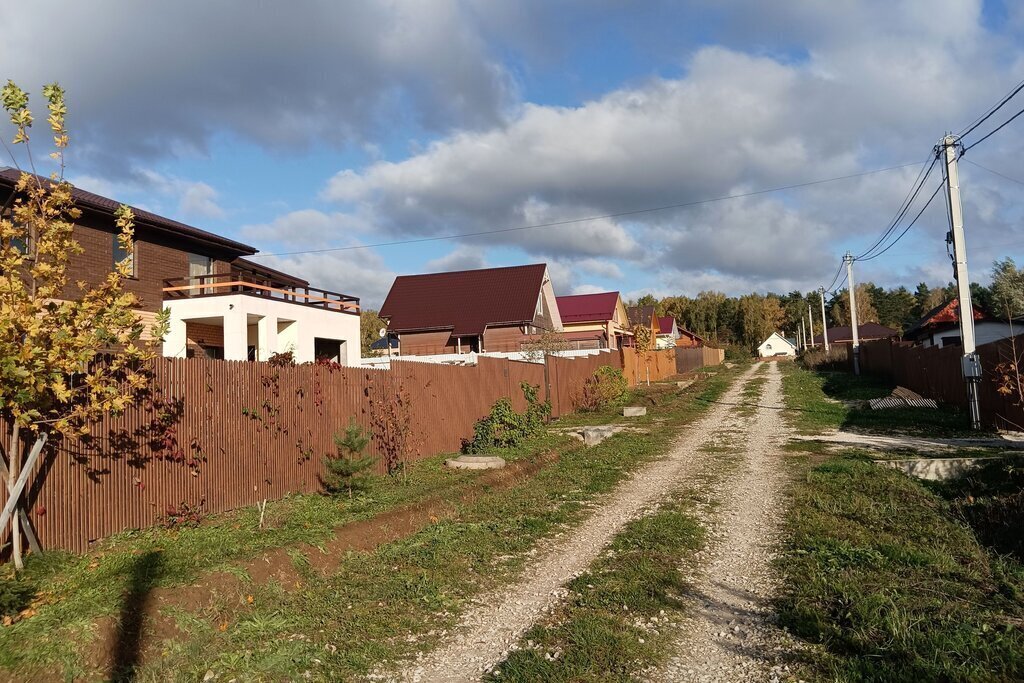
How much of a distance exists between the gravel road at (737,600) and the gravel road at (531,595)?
1048 millimetres

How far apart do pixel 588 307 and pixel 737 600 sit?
43.4 meters

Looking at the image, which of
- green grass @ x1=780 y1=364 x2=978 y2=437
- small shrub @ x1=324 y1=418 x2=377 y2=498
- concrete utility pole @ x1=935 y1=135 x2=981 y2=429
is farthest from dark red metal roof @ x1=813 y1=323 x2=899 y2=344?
small shrub @ x1=324 y1=418 x2=377 y2=498

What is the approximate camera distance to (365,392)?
1050 centimetres

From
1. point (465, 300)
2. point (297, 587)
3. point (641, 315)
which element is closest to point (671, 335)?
point (641, 315)

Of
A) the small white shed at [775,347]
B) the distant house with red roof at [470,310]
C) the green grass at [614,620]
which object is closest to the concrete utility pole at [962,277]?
the green grass at [614,620]

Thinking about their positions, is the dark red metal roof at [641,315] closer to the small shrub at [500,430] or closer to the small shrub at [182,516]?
the small shrub at [500,430]

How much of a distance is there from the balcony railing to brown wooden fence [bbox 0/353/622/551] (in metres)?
9.34

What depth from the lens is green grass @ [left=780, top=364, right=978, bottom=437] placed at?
14.5m

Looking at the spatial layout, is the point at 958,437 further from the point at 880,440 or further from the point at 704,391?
the point at 704,391

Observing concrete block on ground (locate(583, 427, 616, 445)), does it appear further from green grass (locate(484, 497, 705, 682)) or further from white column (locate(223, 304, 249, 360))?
white column (locate(223, 304, 249, 360))

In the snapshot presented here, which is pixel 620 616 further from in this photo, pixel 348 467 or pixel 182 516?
pixel 348 467

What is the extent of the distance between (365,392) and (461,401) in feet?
12.1

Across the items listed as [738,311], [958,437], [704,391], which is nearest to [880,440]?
[958,437]

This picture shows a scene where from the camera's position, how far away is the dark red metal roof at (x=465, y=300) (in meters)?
37.7
